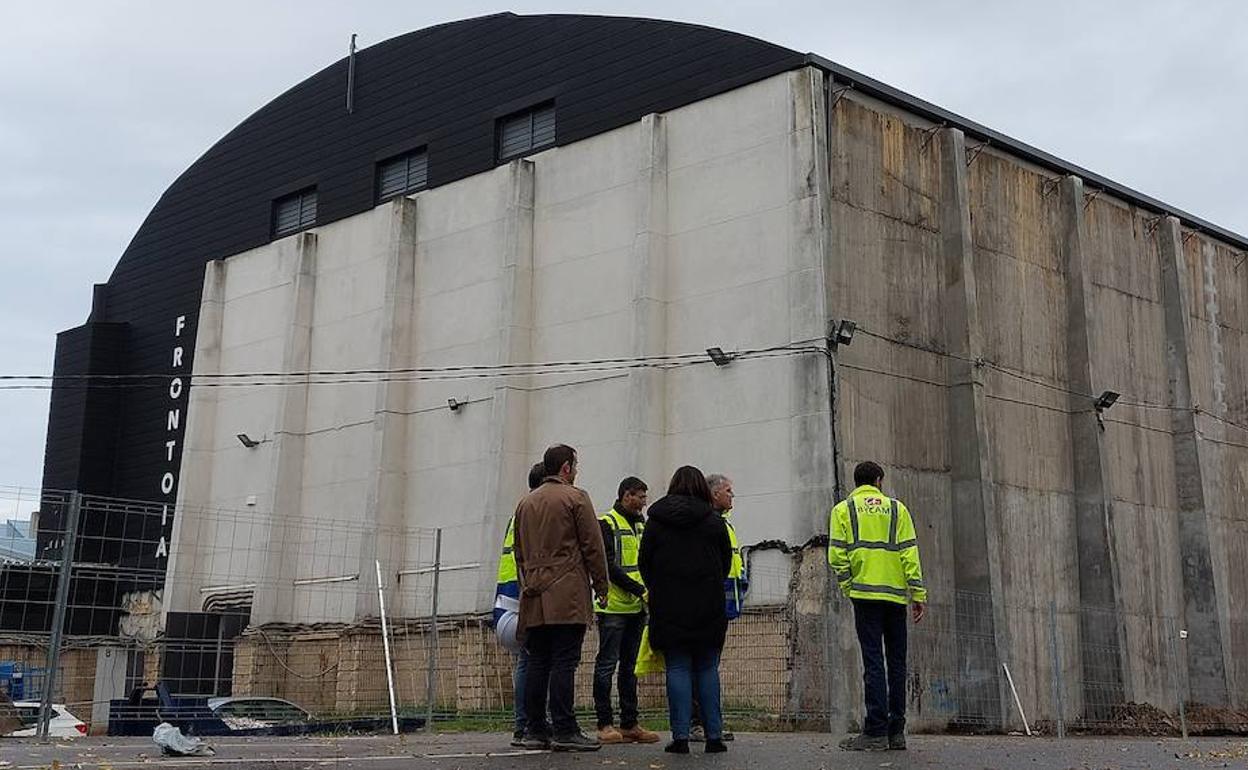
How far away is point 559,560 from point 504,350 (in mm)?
16353

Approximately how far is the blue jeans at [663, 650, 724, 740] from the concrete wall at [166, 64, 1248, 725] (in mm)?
10071

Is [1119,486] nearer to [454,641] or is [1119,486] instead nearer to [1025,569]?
[1025,569]

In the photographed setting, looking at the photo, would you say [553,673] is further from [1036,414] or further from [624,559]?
[1036,414]

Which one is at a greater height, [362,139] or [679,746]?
[362,139]

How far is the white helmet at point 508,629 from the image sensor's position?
9.63 meters

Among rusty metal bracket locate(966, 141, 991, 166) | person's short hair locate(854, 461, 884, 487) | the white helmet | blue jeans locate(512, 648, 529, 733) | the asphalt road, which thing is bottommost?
the asphalt road

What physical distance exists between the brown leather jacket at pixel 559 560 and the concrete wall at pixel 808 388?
1046cm

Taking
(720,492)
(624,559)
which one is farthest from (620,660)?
(720,492)

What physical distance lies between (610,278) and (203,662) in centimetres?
924

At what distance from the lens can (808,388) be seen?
21.1 meters

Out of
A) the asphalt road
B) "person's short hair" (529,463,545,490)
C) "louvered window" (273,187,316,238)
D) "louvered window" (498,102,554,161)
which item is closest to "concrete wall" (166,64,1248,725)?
"louvered window" (498,102,554,161)

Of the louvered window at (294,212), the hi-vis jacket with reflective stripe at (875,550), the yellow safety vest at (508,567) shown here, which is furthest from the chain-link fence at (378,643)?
the louvered window at (294,212)

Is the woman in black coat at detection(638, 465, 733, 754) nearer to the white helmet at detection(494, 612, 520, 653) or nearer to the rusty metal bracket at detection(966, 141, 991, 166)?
the white helmet at detection(494, 612, 520, 653)

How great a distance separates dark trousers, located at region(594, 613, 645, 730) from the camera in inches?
398
